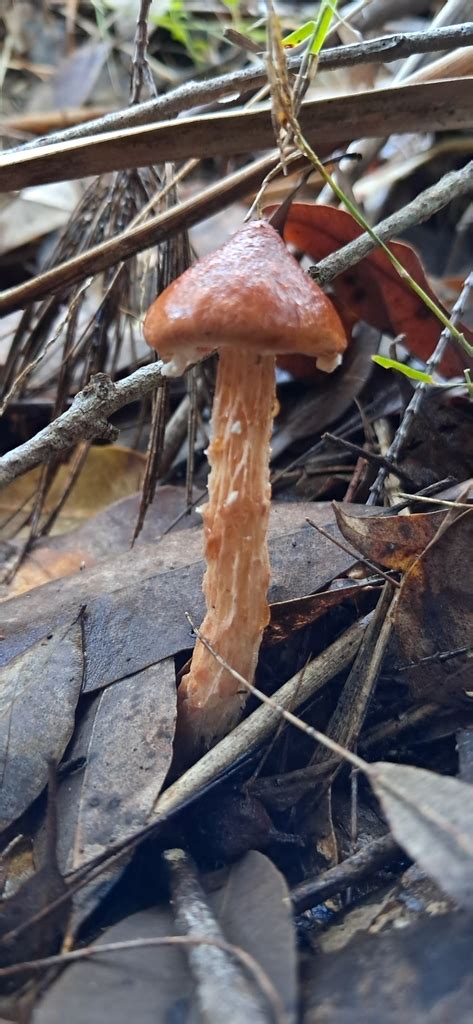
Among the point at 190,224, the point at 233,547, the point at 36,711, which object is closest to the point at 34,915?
the point at 36,711

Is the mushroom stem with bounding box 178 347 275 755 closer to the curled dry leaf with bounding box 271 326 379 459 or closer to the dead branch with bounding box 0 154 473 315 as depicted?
the dead branch with bounding box 0 154 473 315

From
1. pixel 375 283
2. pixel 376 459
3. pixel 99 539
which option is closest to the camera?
pixel 376 459

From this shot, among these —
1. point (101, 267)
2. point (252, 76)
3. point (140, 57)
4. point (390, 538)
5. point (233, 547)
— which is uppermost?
point (140, 57)

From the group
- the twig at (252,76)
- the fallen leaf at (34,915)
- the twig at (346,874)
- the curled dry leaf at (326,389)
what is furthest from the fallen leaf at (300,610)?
the twig at (252,76)

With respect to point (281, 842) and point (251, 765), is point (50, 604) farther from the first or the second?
point (281, 842)

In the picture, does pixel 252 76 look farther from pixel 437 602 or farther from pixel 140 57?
pixel 437 602

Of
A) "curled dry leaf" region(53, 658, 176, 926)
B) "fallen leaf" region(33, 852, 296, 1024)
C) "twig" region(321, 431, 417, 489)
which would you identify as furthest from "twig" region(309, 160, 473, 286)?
"fallen leaf" region(33, 852, 296, 1024)
